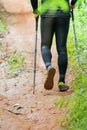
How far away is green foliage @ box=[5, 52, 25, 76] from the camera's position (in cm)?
678

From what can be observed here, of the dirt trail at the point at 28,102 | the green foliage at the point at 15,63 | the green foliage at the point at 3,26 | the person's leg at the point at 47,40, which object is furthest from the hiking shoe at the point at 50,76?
the green foliage at the point at 3,26

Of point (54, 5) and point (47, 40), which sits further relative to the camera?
point (47, 40)

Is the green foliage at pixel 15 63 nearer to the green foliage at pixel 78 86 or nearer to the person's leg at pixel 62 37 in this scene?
the green foliage at pixel 78 86

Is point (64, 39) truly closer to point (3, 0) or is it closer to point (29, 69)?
point (29, 69)

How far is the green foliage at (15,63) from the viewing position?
678cm

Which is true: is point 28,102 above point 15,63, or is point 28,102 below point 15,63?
above

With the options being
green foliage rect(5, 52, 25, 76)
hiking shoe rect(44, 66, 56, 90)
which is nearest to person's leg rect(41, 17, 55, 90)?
hiking shoe rect(44, 66, 56, 90)

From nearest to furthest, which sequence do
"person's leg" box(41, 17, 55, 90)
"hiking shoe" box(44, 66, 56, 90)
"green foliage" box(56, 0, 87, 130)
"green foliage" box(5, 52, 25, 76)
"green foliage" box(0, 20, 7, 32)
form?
"green foliage" box(56, 0, 87, 130) < "hiking shoe" box(44, 66, 56, 90) < "person's leg" box(41, 17, 55, 90) < "green foliage" box(5, 52, 25, 76) < "green foliage" box(0, 20, 7, 32)

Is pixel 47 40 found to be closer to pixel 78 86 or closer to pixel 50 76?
pixel 50 76

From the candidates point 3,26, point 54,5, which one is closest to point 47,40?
point 54,5

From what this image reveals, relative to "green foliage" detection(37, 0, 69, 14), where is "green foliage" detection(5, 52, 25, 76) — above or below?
below

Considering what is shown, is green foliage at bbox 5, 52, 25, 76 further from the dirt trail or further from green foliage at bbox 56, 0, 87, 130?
green foliage at bbox 56, 0, 87, 130

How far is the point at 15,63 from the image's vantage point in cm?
721

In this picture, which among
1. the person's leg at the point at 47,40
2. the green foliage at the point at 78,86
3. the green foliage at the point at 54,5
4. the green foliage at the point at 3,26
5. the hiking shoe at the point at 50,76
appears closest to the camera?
the green foliage at the point at 54,5
